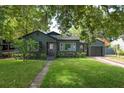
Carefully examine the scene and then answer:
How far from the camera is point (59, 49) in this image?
23.3 metres

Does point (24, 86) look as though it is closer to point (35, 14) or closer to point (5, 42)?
point (35, 14)

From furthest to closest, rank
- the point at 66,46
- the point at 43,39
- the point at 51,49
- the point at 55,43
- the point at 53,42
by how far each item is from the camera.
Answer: the point at 43,39 < the point at 53,42 < the point at 55,43 < the point at 51,49 < the point at 66,46

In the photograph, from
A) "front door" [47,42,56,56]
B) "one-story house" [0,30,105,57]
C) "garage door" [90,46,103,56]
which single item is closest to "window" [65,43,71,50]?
"one-story house" [0,30,105,57]

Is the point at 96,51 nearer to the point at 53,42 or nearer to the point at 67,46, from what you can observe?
the point at 67,46

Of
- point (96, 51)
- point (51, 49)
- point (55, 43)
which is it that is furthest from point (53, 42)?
point (96, 51)

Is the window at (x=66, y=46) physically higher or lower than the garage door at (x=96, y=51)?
higher

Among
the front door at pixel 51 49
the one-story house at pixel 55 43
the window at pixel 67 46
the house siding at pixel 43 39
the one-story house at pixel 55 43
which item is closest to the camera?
the one-story house at pixel 55 43

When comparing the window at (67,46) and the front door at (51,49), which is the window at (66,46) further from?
the front door at (51,49)

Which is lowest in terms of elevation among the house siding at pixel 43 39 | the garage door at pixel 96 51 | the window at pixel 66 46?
the garage door at pixel 96 51

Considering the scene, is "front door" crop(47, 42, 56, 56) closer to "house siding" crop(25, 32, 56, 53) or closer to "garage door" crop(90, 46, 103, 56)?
"house siding" crop(25, 32, 56, 53)

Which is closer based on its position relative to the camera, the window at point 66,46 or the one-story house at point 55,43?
the one-story house at point 55,43

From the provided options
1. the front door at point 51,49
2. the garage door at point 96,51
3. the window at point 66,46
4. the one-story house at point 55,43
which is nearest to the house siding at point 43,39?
the one-story house at point 55,43
